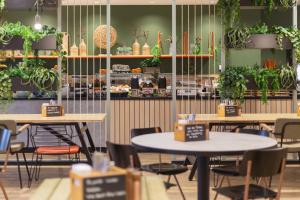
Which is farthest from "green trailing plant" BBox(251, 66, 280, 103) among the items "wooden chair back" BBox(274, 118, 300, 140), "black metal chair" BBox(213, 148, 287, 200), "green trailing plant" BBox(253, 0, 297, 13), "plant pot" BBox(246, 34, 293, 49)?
"black metal chair" BBox(213, 148, 287, 200)

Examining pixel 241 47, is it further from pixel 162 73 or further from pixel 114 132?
pixel 162 73

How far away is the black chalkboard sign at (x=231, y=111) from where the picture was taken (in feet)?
22.0

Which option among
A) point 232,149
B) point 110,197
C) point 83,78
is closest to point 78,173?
point 110,197

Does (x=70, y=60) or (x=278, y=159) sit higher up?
(x=70, y=60)

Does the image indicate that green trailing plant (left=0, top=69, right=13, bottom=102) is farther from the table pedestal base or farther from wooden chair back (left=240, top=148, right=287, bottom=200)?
wooden chair back (left=240, top=148, right=287, bottom=200)

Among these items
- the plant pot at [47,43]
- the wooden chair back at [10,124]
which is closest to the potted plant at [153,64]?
the plant pot at [47,43]

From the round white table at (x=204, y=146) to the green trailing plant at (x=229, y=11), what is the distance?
3085mm

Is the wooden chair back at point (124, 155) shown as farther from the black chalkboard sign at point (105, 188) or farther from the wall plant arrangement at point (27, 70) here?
the wall plant arrangement at point (27, 70)

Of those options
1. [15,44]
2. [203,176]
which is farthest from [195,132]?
[15,44]

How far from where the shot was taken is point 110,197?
7.06 ft

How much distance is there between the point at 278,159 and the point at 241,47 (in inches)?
148

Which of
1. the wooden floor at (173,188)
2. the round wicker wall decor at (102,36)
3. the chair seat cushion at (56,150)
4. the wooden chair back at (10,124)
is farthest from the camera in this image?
the round wicker wall decor at (102,36)

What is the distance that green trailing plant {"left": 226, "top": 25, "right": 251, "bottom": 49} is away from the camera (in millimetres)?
7234

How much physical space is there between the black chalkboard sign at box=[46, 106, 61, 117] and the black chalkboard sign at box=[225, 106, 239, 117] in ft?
7.15
